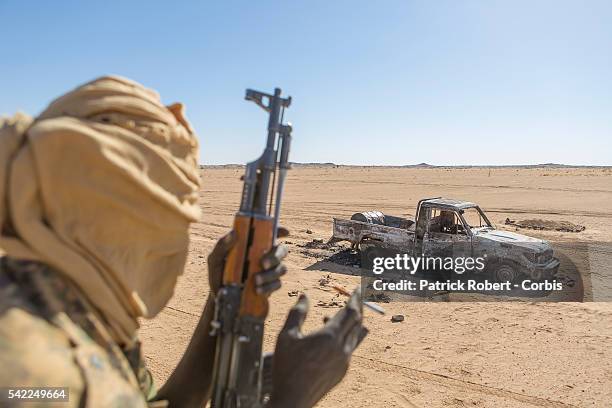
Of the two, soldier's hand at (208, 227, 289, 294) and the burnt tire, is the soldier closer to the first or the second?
soldier's hand at (208, 227, 289, 294)

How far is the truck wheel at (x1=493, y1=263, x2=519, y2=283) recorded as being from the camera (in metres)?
9.37

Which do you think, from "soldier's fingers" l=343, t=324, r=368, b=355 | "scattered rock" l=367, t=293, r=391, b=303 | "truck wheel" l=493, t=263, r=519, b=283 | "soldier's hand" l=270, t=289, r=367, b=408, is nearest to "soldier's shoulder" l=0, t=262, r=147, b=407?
"soldier's hand" l=270, t=289, r=367, b=408

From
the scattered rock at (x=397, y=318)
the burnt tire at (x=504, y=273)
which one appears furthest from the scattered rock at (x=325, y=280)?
the burnt tire at (x=504, y=273)

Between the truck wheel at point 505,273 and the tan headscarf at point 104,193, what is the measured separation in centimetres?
908

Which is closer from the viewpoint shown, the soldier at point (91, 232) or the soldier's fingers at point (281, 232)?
the soldier at point (91, 232)

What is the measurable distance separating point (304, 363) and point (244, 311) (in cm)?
37

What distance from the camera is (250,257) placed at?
2078mm

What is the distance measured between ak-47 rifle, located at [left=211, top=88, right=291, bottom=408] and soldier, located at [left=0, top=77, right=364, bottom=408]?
35 centimetres

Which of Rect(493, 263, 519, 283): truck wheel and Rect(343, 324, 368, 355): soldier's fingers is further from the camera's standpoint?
Rect(493, 263, 519, 283): truck wheel

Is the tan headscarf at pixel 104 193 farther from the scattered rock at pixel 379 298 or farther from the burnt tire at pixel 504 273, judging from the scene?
the burnt tire at pixel 504 273

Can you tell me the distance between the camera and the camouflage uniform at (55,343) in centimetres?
112

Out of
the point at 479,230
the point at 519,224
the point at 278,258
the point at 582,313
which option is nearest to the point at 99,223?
the point at 278,258

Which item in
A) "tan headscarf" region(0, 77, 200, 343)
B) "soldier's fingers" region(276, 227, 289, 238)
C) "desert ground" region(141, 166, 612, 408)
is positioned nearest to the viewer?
"tan headscarf" region(0, 77, 200, 343)

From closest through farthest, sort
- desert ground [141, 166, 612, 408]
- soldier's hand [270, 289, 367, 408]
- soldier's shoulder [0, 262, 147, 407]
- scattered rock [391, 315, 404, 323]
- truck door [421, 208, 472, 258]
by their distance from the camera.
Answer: soldier's shoulder [0, 262, 147, 407]
soldier's hand [270, 289, 367, 408]
desert ground [141, 166, 612, 408]
scattered rock [391, 315, 404, 323]
truck door [421, 208, 472, 258]
